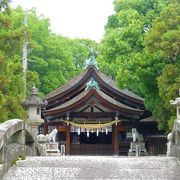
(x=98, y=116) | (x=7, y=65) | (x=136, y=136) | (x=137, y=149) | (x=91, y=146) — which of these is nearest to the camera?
(x=7, y=65)

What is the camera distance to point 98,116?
84.7ft

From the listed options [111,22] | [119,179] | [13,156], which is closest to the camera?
[119,179]

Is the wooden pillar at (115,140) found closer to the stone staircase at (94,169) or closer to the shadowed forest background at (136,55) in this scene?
the shadowed forest background at (136,55)

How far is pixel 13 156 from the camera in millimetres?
6789

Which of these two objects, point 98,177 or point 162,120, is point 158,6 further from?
point 98,177

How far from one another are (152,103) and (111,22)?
918cm

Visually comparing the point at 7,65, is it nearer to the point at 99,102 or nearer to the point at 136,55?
the point at 136,55

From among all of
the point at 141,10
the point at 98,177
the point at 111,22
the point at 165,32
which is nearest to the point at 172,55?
the point at 165,32

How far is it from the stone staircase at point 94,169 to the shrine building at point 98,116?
17.3 m

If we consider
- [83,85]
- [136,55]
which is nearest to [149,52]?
[136,55]

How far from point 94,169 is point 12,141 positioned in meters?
1.78

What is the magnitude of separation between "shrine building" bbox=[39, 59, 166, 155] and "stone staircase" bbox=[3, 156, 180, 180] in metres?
17.3

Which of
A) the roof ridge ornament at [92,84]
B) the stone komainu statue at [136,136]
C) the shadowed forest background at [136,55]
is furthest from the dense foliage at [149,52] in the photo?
the stone komainu statue at [136,136]

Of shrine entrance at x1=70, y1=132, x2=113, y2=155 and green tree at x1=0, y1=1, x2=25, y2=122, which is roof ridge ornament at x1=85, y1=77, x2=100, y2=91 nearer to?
shrine entrance at x1=70, y1=132, x2=113, y2=155
